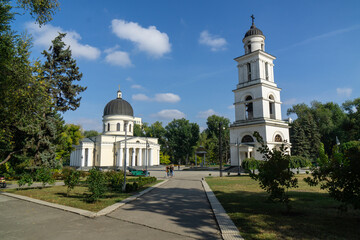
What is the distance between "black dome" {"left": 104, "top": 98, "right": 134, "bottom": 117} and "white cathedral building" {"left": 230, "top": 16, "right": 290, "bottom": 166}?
2849 cm

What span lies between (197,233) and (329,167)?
15.8 feet

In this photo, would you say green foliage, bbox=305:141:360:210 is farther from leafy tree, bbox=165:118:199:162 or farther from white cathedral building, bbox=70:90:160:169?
A: leafy tree, bbox=165:118:199:162

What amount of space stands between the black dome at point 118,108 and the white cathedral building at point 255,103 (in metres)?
28.5

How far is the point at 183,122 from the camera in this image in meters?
69.6

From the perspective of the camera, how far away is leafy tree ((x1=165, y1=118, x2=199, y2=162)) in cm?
6738

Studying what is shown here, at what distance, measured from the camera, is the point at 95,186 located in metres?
10.7

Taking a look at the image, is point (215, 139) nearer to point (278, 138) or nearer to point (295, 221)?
point (278, 138)

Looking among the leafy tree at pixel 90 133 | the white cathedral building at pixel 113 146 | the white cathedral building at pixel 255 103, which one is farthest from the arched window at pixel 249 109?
the leafy tree at pixel 90 133

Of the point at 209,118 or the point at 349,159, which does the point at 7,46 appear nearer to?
the point at 349,159

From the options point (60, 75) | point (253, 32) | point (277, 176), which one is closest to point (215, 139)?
point (253, 32)

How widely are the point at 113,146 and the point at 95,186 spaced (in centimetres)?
4421

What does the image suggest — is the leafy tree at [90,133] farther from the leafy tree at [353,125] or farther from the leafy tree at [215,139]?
the leafy tree at [353,125]

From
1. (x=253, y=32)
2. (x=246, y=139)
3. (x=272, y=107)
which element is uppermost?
(x=253, y=32)

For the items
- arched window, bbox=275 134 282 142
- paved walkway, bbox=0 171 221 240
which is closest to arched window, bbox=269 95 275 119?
arched window, bbox=275 134 282 142
